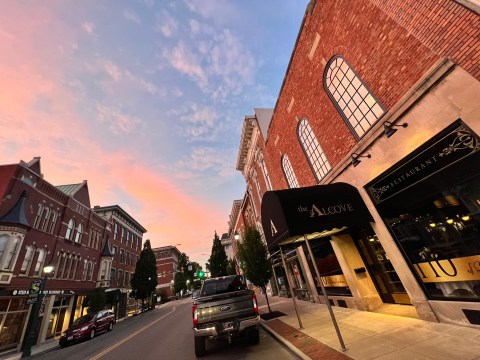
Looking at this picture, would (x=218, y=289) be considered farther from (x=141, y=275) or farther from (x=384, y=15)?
(x=141, y=275)

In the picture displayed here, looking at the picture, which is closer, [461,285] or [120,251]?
[461,285]

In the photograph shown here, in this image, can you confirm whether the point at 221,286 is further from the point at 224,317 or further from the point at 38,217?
the point at 38,217

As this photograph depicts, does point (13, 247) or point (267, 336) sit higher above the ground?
point (13, 247)

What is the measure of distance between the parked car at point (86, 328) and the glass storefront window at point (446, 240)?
65.1 feet

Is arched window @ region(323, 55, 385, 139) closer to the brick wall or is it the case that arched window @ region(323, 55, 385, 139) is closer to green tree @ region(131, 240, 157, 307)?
the brick wall

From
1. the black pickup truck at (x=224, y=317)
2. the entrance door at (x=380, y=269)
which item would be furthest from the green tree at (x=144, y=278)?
the entrance door at (x=380, y=269)

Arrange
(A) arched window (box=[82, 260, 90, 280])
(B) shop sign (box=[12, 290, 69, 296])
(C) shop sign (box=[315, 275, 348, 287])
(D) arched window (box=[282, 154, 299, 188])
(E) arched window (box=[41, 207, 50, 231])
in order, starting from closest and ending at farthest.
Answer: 1. (C) shop sign (box=[315, 275, 348, 287])
2. (D) arched window (box=[282, 154, 299, 188])
3. (B) shop sign (box=[12, 290, 69, 296])
4. (E) arched window (box=[41, 207, 50, 231])
5. (A) arched window (box=[82, 260, 90, 280])

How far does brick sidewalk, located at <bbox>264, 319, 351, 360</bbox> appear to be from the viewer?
5.12 metres

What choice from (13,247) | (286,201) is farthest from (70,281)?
(286,201)

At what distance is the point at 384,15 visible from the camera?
6.34 meters

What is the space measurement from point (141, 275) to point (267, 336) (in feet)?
118

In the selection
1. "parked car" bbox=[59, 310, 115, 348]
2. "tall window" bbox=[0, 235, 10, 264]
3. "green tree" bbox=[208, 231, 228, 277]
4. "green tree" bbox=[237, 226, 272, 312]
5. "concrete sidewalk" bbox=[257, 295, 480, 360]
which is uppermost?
"green tree" bbox=[208, 231, 228, 277]

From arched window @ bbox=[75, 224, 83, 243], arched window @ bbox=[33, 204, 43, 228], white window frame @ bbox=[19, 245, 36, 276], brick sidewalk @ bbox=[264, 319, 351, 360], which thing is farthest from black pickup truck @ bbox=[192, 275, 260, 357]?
arched window @ bbox=[75, 224, 83, 243]

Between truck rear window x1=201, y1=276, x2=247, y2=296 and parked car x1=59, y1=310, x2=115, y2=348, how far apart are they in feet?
43.1
